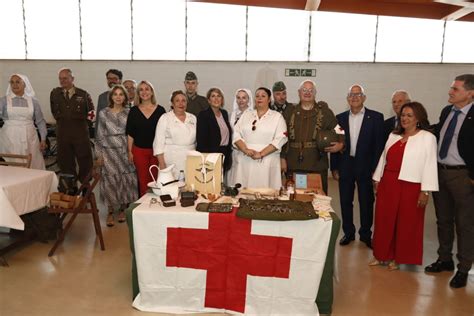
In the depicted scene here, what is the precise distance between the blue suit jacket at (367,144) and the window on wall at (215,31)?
3.78 metres

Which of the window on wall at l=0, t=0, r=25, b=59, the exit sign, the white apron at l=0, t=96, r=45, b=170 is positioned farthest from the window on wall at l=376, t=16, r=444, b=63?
the window on wall at l=0, t=0, r=25, b=59

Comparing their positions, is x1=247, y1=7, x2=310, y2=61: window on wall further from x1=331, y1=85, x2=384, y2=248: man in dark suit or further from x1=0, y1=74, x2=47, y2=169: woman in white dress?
x1=0, y1=74, x2=47, y2=169: woman in white dress

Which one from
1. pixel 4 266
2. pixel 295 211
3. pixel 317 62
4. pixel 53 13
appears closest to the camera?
pixel 295 211

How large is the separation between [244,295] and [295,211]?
1.98ft

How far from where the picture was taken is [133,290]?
2486 millimetres

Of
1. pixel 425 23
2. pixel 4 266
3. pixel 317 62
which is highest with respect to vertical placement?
pixel 425 23

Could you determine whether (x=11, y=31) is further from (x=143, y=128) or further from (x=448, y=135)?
(x=448, y=135)

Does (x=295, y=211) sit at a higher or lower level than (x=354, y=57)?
lower

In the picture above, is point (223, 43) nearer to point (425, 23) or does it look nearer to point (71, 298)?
point (425, 23)

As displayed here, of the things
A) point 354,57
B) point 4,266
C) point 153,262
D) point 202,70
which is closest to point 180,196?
point 153,262

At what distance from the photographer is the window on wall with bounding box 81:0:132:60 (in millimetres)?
7000

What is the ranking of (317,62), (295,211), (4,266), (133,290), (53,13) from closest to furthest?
(295,211)
(133,290)
(4,266)
(317,62)
(53,13)

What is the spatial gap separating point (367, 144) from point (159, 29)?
15.9ft

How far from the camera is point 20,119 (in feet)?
14.1
